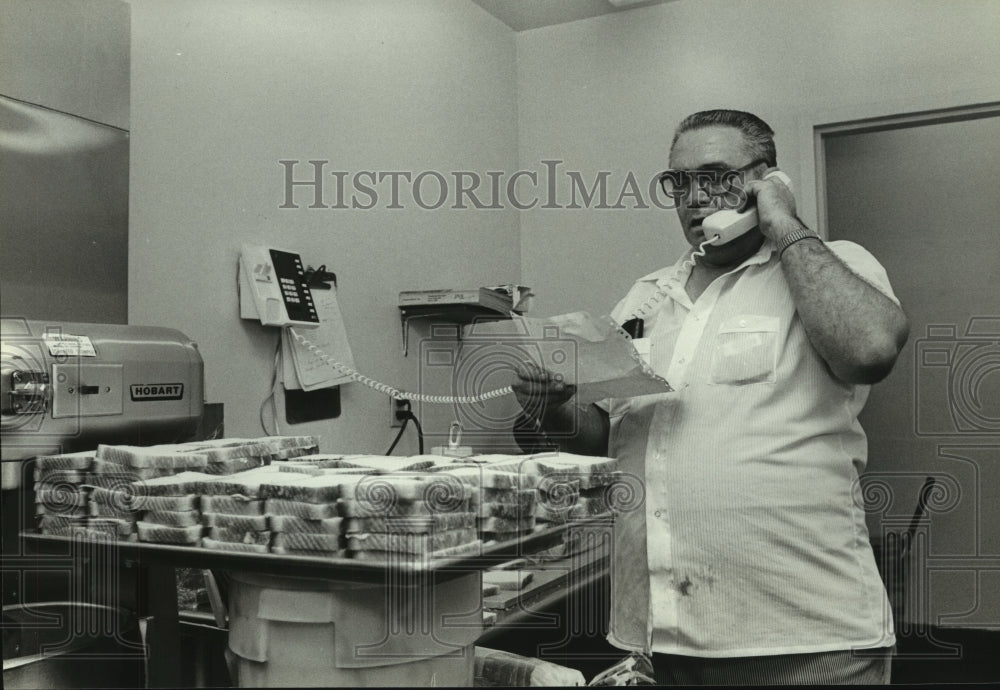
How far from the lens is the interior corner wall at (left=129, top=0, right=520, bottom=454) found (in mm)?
1548

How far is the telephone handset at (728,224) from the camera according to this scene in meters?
1.24

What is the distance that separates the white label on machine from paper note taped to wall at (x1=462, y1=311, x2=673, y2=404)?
49 cm

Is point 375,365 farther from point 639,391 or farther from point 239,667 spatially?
point 239,667

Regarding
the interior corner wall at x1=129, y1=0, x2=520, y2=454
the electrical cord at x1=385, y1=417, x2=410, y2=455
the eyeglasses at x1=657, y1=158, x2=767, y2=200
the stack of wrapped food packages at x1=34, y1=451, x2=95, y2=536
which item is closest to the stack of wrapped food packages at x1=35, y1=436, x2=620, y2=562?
the stack of wrapped food packages at x1=34, y1=451, x2=95, y2=536

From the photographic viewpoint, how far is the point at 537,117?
262 cm

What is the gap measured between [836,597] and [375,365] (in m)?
1.27

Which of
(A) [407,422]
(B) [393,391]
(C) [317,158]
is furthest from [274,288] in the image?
(A) [407,422]

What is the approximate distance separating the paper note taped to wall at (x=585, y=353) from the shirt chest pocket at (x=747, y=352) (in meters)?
0.16

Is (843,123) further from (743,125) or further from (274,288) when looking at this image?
(274,288)

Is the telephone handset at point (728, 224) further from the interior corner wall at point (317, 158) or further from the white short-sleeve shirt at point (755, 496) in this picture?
the interior corner wall at point (317, 158)

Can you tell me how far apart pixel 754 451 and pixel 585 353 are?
31cm

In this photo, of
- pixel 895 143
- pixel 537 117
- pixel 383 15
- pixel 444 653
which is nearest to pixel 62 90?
pixel 383 15

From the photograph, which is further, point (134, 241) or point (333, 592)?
point (134, 241)

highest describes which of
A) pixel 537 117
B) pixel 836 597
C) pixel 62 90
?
pixel 537 117
